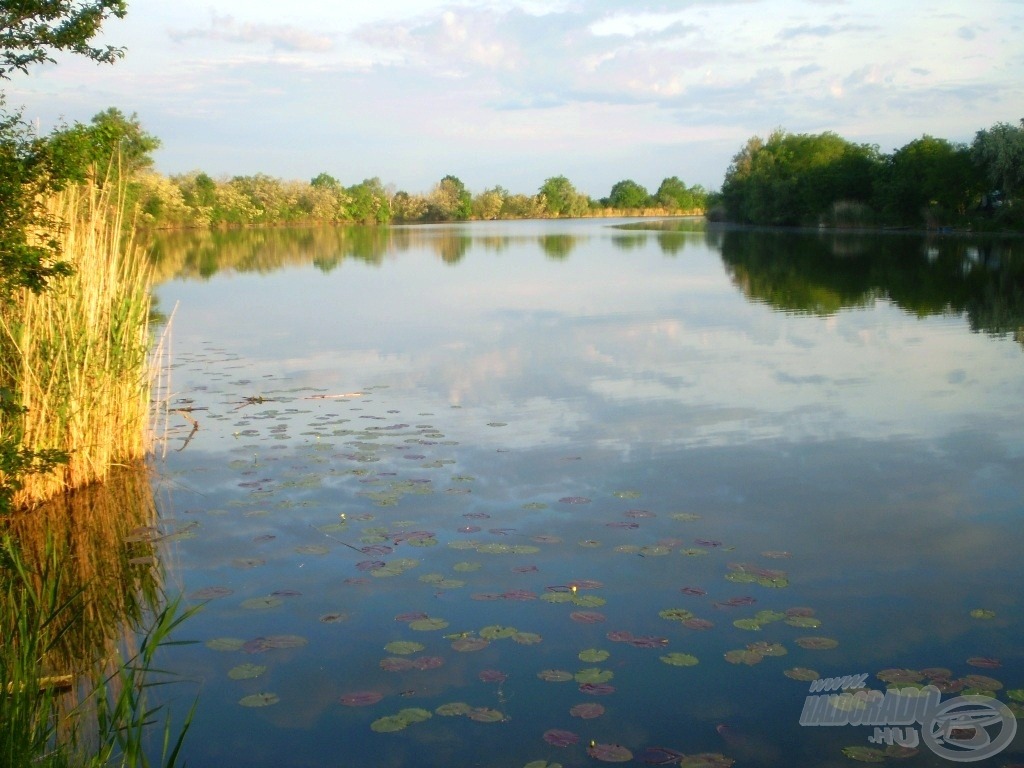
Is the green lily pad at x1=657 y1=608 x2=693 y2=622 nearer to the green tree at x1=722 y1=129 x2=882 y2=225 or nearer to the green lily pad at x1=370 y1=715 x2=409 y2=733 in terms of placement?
the green lily pad at x1=370 y1=715 x2=409 y2=733

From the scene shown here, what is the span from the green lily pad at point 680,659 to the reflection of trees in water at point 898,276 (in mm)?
12284

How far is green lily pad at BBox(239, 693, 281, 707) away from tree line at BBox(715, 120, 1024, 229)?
43434 mm

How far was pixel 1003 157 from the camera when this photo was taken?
41.3 metres

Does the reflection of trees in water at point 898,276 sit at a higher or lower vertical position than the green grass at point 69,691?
higher

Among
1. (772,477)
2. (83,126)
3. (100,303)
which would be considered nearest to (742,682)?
(772,477)

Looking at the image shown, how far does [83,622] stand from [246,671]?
1.26 metres

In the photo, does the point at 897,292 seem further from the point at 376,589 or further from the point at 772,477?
the point at 376,589

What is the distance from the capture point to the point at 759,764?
4039 millimetres

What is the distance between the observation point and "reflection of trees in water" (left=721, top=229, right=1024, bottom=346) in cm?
1870

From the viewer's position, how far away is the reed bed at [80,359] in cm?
726

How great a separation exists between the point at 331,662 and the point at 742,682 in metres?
2.09

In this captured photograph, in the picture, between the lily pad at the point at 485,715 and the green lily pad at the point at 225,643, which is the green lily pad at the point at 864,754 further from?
the green lily pad at the point at 225,643

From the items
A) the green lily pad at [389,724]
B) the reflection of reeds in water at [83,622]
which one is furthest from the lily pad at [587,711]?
the reflection of reeds in water at [83,622]

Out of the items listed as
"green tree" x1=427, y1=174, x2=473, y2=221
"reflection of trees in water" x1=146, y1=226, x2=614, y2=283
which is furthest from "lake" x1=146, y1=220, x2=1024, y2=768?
"green tree" x1=427, y1=174, x2=473, y2=221
